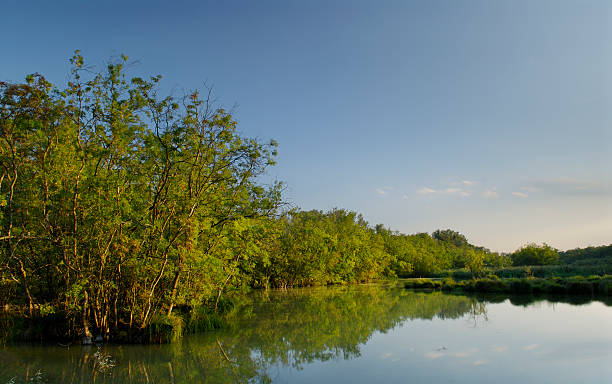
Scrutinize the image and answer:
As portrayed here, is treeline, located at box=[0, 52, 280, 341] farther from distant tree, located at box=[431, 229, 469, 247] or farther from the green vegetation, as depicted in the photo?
distant tree, located at box=[431, 229, 469, 247]

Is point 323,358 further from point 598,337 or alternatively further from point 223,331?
point 598,337

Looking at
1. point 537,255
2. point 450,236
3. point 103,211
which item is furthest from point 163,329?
point 450,236

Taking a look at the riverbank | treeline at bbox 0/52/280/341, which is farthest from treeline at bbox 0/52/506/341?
the riverbank

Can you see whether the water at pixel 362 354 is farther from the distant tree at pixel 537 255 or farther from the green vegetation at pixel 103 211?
the distant tree at pixel 537 255

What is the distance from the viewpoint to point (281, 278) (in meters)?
39.7

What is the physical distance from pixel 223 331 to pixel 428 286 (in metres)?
24.2

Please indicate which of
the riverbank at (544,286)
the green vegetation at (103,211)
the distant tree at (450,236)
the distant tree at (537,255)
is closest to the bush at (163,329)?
the green vegetation at (103,211)

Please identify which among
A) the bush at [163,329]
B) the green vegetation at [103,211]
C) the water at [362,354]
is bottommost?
the water at [362,354]

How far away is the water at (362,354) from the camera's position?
28.1 feet

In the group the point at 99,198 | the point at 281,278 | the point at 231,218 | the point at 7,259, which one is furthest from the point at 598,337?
the point at 281,278

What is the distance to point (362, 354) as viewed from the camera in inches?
415

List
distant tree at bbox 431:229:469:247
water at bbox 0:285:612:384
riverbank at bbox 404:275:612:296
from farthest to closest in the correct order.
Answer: distant tree at bbox 431:229:469:247, riverbank at bbox 404:275:612:296, water at bbox 0:285:612:384

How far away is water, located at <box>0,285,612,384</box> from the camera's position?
28.1 feet

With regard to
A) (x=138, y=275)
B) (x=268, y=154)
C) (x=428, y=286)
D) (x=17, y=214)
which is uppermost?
(x=268, y=154)
